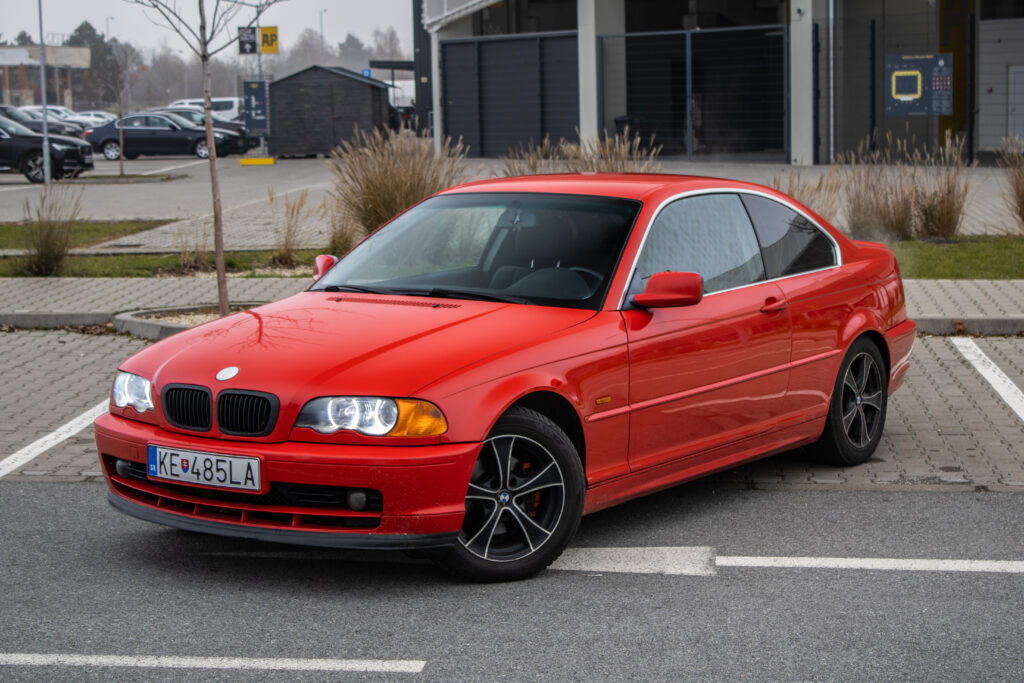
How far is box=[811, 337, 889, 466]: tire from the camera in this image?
6.64 metres

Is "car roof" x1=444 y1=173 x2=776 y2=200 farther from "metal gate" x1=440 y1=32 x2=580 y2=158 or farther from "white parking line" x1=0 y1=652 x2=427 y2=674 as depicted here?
"metal gate" x1=440 y1=32 x2=580 y2=158

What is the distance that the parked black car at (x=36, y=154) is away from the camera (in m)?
33.0

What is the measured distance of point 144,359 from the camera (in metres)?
5.37

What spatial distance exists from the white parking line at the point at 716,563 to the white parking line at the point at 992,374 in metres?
2.93

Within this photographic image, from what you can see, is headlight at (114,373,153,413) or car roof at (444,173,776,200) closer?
headlight at (114,373,153,413)

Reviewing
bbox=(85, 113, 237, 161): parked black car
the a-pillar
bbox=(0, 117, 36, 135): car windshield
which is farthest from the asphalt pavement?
bbox=(85, 113, 237, 161): parked black car

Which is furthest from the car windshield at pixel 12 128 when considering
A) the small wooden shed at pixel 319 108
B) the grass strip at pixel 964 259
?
the grass strip at pixel 964 259

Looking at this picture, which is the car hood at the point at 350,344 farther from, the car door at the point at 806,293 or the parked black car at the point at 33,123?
the parked black car at the point at 33,123

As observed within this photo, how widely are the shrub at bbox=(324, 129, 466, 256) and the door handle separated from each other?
8.69 m

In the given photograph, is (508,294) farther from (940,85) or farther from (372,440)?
(940,85)

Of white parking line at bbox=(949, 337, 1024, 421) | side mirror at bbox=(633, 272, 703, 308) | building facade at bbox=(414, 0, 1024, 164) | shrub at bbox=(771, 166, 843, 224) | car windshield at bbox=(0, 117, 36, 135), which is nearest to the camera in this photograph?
side mirror at bbox=(633, 272, 703, 308)

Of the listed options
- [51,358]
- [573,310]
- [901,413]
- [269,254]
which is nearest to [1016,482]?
[901,413]

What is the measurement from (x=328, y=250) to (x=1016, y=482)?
33.0ft

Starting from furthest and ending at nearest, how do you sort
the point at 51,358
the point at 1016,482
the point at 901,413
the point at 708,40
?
the point at 708,40 → the point at 51,358 → the point at 901,413 → the point at 1016,482
